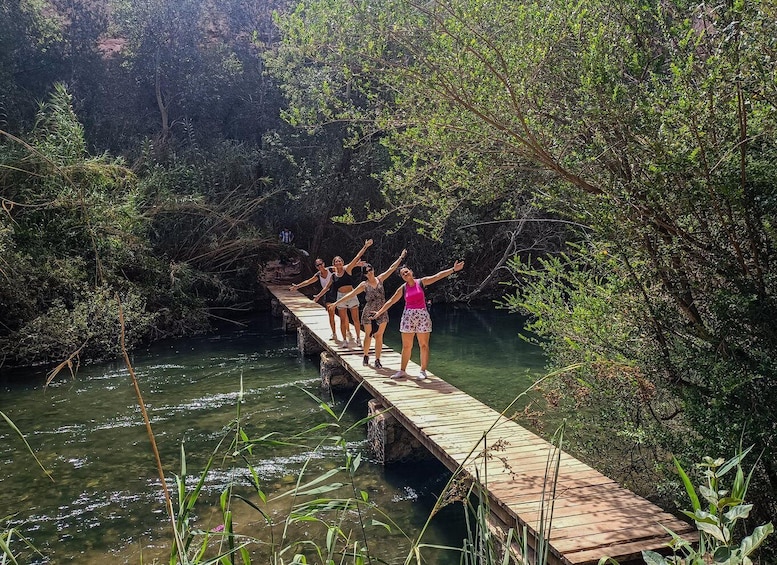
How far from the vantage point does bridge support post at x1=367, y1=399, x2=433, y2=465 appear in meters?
7.39

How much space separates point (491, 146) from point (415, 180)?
1331 millimetres

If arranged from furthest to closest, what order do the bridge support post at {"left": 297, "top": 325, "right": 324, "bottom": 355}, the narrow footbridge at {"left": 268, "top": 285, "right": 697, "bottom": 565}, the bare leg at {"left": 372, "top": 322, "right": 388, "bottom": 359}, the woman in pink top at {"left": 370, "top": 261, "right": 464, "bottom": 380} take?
the bridge support post at {"left": 297, "top": 325, "right": 324, "bottom": 355} < the bare leg at {"left": 372, "top": 322, "right": 388, "bottom": 359} < the woman in pink top at {"left": 370, "top": 261, "right": 464, "bottom": 380} < the narrow footbridge at {"left": 268, "top": 285, "right": 697, "bottom": 565}

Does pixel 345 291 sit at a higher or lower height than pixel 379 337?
higher

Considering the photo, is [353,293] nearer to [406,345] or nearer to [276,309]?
[406,345]

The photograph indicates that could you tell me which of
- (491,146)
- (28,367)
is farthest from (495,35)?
(28,367)

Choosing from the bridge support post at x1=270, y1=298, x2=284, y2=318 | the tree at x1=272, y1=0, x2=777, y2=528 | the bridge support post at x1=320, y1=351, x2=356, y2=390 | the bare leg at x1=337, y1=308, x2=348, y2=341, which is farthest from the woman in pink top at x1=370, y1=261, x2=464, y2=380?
the bridge support post at x1=270, y1=298, x2=284, y2=318

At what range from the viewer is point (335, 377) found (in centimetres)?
1055

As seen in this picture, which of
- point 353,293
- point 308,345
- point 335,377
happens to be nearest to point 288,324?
point 308,345

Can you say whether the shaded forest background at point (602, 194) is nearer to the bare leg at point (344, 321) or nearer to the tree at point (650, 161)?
the tree at point (650, 161)

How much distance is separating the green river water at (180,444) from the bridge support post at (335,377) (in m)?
0.34

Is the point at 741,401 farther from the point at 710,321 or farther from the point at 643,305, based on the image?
the point at 643,305

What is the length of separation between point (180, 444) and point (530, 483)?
489 centimetres

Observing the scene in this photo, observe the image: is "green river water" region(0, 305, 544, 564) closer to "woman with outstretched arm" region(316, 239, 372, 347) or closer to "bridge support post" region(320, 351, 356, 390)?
"bridge support post" region(320, 351, 356, 390)

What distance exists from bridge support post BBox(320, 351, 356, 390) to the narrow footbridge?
82.0 inches
